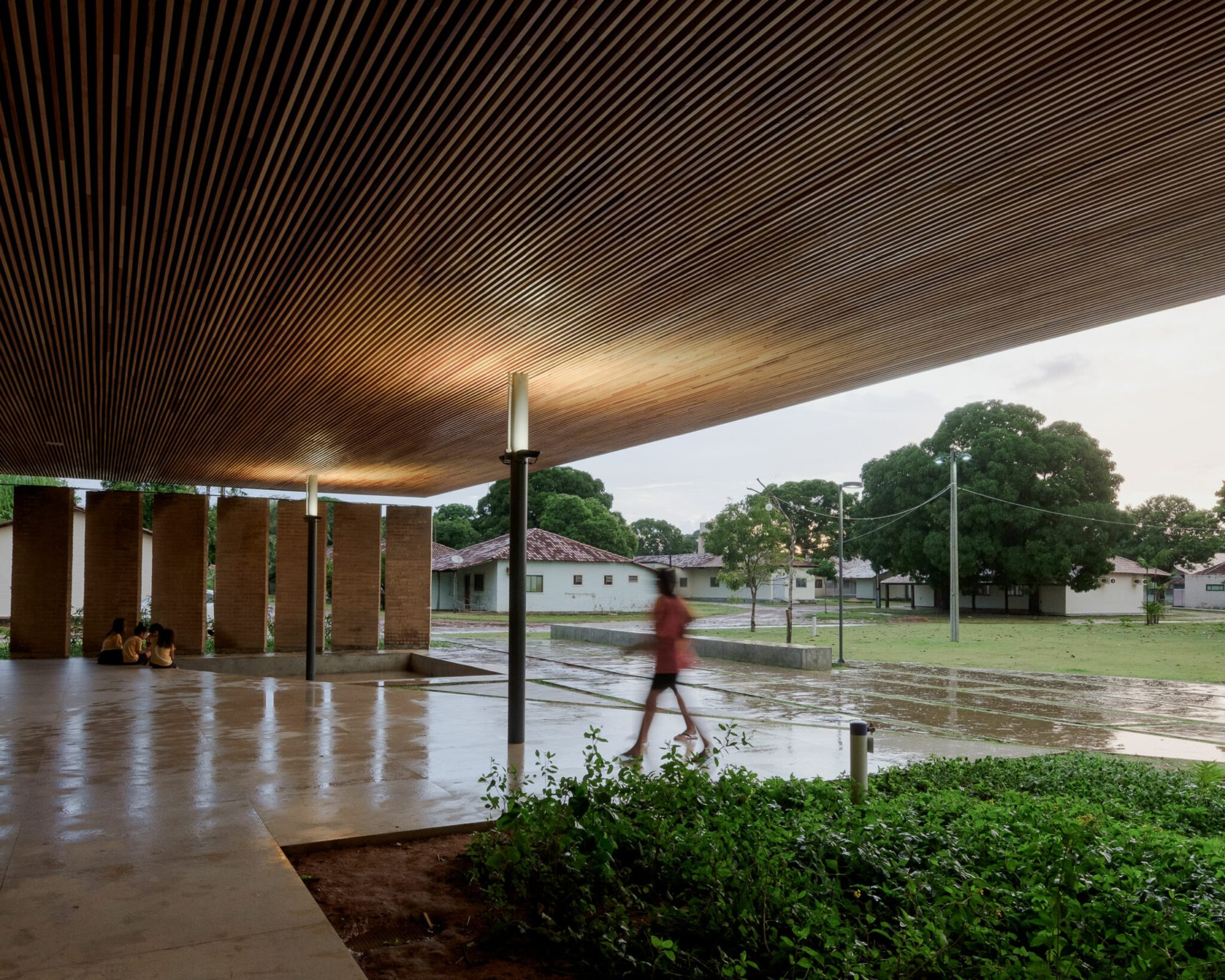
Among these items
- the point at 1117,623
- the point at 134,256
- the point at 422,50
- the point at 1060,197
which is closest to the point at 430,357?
the point at 134,256

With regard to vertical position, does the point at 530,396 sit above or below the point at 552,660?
above

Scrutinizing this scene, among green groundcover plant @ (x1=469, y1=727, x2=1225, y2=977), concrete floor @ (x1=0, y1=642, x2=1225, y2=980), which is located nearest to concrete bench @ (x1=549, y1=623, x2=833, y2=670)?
concrete floor @ (x1=0, y1=642, x2=1225, y2=980)

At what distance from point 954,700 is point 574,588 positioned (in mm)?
38187

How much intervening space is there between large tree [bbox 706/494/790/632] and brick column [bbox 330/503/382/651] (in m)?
12.0

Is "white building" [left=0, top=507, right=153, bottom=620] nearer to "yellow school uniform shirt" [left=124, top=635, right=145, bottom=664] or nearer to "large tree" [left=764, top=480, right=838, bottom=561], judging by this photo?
"yellow school uniform shirt" [left=124, top=635, right=145, bottom=664]

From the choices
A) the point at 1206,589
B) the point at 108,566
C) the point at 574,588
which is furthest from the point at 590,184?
the point at 1206,589

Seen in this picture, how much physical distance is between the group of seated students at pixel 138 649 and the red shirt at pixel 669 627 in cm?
1212

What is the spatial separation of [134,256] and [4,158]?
5.07 feet

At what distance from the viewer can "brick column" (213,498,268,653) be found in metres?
19.7

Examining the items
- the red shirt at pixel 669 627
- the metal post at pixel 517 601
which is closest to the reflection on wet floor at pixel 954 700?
the red shirt at pixel 669 627

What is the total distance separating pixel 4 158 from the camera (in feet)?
15.9

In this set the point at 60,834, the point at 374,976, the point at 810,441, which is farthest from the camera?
the point at 810,441

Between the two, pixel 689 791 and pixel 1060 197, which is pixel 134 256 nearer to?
pixel 689 791

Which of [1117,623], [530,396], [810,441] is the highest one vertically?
[810,441]
